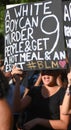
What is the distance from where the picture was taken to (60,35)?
5.28m

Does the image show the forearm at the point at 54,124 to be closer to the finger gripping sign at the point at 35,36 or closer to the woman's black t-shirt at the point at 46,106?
the woman's black t-shirt at the point at 46,106

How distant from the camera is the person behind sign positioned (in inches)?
195

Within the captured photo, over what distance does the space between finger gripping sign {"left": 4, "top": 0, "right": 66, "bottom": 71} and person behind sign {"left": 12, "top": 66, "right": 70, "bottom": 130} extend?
8.1 inches

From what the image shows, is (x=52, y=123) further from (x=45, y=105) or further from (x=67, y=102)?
(x=67, y=102)

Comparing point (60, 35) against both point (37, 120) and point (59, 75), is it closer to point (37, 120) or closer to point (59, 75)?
point (59, 75)

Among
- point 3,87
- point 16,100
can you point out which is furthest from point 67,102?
point 3,87

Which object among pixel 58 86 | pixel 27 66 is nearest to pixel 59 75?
pixel 58 86

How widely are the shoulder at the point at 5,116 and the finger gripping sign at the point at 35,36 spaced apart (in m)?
1.53

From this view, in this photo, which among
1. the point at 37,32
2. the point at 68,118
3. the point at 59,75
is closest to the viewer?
the point at 68,118

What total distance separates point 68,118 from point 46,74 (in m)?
0.54

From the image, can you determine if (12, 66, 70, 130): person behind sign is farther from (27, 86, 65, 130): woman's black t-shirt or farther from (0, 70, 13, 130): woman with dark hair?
(0, 70, 13, 130): woman with dark hair

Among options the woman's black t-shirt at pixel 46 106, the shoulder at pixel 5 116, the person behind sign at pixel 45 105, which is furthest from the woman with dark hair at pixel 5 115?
the woman's black t-shirt at pixel 46 106

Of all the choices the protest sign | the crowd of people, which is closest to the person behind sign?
the crowd of people

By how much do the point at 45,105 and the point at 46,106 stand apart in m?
0.01
